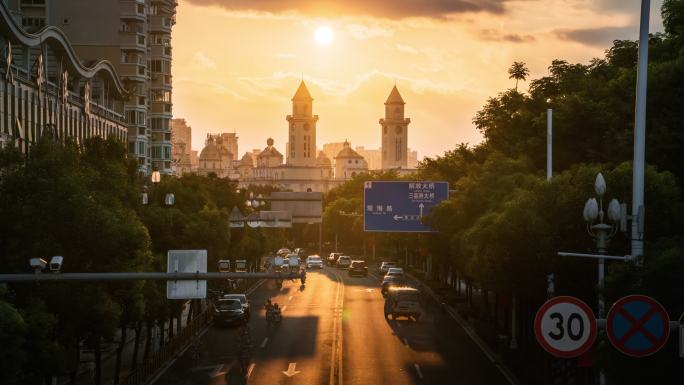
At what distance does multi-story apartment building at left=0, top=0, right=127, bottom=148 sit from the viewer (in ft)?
170

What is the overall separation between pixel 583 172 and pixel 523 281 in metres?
5.87

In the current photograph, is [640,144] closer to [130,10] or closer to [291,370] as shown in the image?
[291,370]

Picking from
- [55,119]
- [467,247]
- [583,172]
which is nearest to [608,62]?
[467,247]

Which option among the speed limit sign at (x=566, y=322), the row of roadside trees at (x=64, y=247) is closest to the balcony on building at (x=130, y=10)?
the row of roadside trees at (x=64, y=247)

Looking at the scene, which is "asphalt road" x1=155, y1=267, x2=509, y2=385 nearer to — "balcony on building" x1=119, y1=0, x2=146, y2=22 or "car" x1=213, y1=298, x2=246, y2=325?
"car" x1=213, y1=298, x2=246, y2=325

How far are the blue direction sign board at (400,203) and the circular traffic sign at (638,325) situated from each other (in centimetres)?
5518

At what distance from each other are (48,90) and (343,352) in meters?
26.0

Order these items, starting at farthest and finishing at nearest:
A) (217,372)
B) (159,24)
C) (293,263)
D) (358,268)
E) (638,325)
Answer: (159,24)
(358,268)
(293,263)
(217,372)
(638,325)

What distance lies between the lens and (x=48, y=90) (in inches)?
2458

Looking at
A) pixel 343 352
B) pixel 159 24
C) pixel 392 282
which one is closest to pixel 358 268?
pixel 392 282

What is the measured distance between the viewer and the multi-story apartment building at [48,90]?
51844 millimetres

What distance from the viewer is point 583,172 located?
33.4 metres

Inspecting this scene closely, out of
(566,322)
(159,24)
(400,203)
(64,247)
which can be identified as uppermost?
(159,24)

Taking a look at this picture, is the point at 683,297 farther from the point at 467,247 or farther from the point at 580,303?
the point at 467,247
